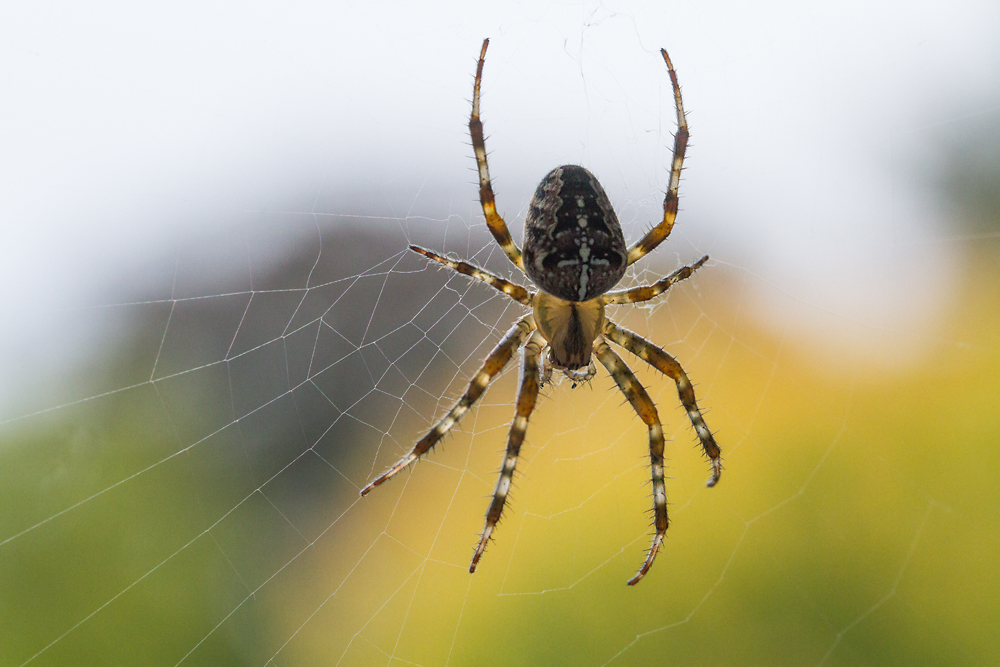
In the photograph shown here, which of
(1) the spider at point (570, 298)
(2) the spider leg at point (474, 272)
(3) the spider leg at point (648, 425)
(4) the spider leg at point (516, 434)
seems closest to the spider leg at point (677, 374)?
(1) the spider at point (570, 298)

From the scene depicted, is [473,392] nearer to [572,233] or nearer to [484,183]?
[572,233]

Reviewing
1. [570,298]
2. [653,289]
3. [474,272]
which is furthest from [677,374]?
[474,272]

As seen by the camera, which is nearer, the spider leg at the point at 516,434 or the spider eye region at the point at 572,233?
the spider eye region at the point at 572,233

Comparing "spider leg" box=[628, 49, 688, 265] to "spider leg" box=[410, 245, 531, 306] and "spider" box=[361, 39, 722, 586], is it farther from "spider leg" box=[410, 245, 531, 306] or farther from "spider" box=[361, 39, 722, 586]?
"spider leg" box=[410, 245, 531, 306]

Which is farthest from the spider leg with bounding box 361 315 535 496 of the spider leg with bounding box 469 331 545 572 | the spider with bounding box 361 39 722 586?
the spider leg with bounding box 469 331 545 572

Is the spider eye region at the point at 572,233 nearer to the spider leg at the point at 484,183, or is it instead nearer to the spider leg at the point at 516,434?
the spider leg at the point at 484,183

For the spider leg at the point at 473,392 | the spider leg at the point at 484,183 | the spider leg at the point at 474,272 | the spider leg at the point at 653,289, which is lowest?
the spider leg at the point at 473,392
